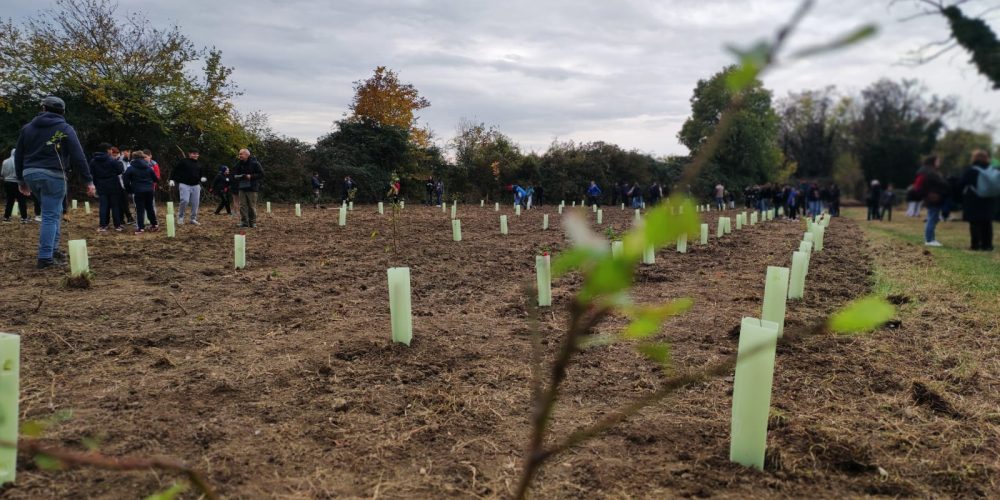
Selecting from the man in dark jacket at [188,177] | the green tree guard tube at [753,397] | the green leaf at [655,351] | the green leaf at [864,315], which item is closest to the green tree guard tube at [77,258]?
the man in dark jacket at [188,177]

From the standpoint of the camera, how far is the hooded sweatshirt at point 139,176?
9836 millimetres

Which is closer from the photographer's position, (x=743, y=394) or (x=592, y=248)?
(x=592, y=248)

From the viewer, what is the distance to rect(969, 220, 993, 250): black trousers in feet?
32.3

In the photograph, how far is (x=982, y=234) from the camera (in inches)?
391

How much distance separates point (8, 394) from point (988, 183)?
1182 cm

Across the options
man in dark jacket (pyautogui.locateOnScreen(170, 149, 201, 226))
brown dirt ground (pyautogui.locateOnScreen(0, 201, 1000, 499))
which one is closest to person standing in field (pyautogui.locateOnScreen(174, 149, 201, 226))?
man in dark jacket (pyautogui.locateOnScreen(170, 149, 201, 226))

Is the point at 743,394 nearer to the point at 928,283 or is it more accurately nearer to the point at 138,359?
the point at 138,359

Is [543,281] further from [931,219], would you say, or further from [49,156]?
[931,219]

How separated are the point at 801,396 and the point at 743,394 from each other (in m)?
1.04

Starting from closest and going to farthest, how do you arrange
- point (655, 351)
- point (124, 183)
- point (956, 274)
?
point (655, 351), point (956, 274), point (124, 183)

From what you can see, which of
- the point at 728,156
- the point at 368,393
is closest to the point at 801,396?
the point at 368,393

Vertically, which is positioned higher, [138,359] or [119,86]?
[119,86]

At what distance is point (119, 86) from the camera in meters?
21.6

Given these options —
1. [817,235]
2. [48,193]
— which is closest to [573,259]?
[48,193]
